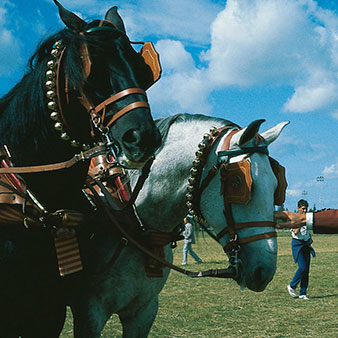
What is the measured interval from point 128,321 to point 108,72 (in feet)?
6.78

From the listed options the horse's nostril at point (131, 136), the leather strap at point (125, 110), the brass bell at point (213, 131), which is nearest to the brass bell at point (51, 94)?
the leather strap at point (125, 110)

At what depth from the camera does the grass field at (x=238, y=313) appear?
7.04m

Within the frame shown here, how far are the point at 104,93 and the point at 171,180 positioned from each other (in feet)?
3.92

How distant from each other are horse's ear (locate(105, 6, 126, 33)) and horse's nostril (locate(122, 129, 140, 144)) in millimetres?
739

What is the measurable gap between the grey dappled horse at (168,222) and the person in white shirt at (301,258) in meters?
6.90

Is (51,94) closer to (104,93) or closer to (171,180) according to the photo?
(104,93)

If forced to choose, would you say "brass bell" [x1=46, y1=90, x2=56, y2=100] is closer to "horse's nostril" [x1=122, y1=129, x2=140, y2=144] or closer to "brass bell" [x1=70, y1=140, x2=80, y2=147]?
"brass bell" [x1=70, y1=140, x2=80, y2=147]

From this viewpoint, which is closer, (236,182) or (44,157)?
(44,157)

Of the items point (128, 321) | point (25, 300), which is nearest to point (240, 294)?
point (128, 321)

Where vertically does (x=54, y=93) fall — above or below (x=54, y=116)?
above

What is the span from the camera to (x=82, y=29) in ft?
8.06

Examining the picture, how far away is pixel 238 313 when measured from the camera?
27.4 feet

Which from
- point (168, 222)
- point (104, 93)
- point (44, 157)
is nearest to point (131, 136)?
point (104, 93)

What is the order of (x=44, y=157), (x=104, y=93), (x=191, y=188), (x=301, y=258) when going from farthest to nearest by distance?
(x=301, y=258) → (x=191, y=188) → (x=44, y=157) → (x=104, y=93)
